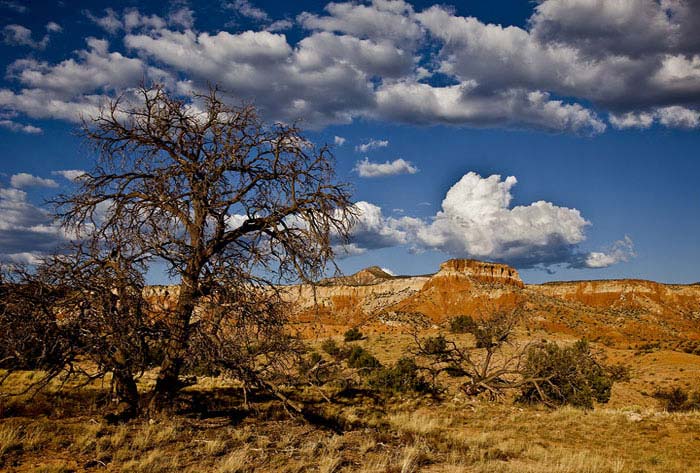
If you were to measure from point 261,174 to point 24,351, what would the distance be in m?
5.07

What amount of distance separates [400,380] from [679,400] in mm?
13847

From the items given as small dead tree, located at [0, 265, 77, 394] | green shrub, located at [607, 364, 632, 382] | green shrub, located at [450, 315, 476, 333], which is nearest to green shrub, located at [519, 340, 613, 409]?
green shrub, located at [607, 364, 632, 382]

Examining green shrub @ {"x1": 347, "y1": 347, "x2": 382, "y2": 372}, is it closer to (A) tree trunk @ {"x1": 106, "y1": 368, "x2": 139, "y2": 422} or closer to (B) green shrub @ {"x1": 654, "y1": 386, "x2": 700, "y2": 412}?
(B) green shrub @ {"x1": 654, "y1": 386, "x2": 700, "y2": 412}

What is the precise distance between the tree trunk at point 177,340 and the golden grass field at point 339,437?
638mm

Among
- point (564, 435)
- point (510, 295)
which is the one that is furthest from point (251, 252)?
point (510, 295)

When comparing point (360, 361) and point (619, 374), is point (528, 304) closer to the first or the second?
point (619, 374)

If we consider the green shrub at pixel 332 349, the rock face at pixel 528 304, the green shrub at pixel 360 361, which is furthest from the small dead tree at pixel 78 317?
the rock face at pixel 528 304

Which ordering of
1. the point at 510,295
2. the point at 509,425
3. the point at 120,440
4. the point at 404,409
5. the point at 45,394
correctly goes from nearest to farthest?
the point at 120,440 → the point at 45,394 → the point at 509,425 → the point at 404,409 → the point at 510,295

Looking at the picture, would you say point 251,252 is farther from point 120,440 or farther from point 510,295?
point 510,295

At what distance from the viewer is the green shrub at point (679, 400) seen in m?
20.8

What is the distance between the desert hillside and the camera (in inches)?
2387

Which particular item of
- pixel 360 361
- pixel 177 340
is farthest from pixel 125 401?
pixel 360 361

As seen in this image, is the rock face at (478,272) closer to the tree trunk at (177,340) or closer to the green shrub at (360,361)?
the green shrub at (360,361)

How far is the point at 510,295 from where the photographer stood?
74.1m
